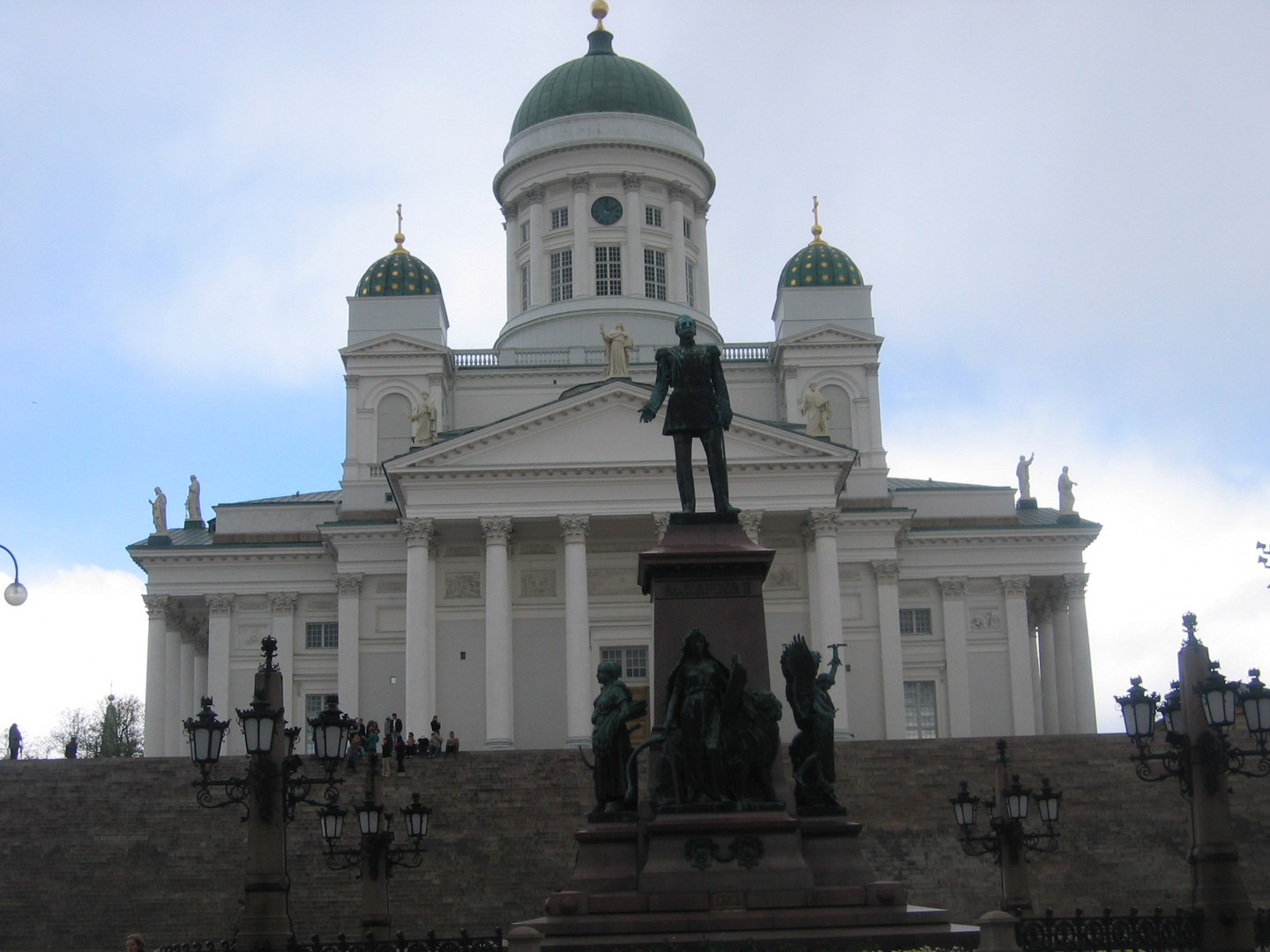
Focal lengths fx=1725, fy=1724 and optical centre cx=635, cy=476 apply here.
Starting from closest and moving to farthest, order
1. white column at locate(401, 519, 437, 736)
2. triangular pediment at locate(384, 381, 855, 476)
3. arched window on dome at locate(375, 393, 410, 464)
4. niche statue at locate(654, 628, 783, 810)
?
1. niche statue at locate(654, 628, 783, 810)
2. white column at locate(401, 519, 437, 736)
3. triangular pediment at locate(384, 381, 855, 476)
4. arched window on dome at locate(375, 393, 410, 464)

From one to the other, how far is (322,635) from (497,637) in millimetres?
9434

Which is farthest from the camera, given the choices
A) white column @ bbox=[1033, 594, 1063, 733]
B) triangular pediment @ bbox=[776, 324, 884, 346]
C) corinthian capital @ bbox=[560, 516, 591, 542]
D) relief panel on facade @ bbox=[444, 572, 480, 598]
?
triangular pediment @ bbox=[776, 324, 884, 346]

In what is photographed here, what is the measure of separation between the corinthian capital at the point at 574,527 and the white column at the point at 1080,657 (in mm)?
18431

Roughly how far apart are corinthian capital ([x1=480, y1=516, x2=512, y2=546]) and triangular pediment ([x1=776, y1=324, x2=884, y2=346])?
1514 cm

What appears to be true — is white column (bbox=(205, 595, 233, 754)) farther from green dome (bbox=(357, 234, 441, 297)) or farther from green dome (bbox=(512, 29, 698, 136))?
green dome (bbox=(512, 29, 698, 136))

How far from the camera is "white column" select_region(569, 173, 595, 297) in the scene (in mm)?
68938

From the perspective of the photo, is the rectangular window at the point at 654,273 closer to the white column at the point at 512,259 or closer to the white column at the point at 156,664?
the white column at the point at 512,259

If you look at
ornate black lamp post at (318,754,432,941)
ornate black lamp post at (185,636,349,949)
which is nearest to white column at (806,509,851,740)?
ornate black lamp post at (318,754,432,941)

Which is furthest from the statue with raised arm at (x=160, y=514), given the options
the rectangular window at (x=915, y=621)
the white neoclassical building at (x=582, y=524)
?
the rectangular window at (x=915, y=621)

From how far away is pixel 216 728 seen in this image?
19.5 metres

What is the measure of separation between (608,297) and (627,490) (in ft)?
52.2

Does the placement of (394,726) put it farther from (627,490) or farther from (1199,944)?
(1199,944)

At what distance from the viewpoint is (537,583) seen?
55.8 meters

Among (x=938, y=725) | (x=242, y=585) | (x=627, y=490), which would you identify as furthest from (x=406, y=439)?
(x=938, y=725)
